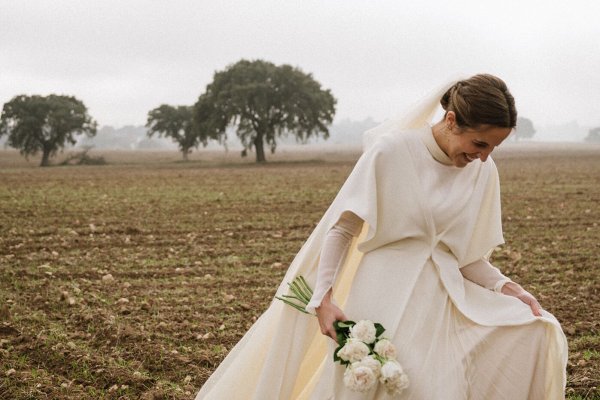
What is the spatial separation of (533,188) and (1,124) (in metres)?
49.0

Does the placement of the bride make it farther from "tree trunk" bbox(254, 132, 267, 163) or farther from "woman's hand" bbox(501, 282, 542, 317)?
"tree trunk" bbox(254, 132, 267, 163)

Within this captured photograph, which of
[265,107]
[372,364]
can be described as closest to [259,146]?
[265,107]

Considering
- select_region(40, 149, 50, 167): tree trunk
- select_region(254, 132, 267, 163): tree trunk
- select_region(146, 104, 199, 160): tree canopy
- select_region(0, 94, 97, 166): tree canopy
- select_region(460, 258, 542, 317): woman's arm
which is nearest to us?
select_region(460, 258, 542, 317): woman's arm

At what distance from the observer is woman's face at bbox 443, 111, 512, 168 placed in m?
2.65

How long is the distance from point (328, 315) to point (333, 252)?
283 mm

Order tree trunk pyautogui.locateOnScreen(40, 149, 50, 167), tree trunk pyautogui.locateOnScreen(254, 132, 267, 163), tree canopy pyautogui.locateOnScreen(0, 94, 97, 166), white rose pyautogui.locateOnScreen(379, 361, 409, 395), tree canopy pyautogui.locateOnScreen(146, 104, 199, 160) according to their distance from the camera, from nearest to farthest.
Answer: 1. white rose pyautogui.locateOnScreen(379, 361, 409, 395)
2. tree trunk pyautogui.locateOnScreen(254, 132, 267, 163)
3. tree trunk pyautogui.locateOnScreen(40, 149, 50, 167)
4. tree canopy pyautogui.locateOnScreen(0, 94, 97, 166)
5. tree canopy pyautogui.locateOnScreen(146, 104, 199, 160)

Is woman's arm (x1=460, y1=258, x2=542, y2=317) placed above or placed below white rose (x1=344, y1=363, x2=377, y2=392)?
above

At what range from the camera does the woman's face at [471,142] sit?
2646 mm

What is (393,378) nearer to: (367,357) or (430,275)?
(367,357)

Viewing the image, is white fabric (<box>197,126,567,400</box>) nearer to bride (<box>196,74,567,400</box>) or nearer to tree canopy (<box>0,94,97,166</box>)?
bride (<box>196,74,567,400</box>)

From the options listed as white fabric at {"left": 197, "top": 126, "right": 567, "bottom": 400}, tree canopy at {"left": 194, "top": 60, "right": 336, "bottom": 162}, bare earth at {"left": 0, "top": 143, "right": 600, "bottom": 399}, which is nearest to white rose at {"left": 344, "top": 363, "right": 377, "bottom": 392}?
white fabric at {"left": 197, "top": 126, "right": 567, "bottom": 400}

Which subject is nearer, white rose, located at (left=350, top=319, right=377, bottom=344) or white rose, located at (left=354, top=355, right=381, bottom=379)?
white rose, located at (left=354, top=355, right=381, bottom=379)

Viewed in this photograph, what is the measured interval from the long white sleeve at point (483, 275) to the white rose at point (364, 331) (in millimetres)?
785

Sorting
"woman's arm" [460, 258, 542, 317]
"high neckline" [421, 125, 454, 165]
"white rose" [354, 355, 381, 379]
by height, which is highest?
"high neckline" [421, 125, 454, 165]
